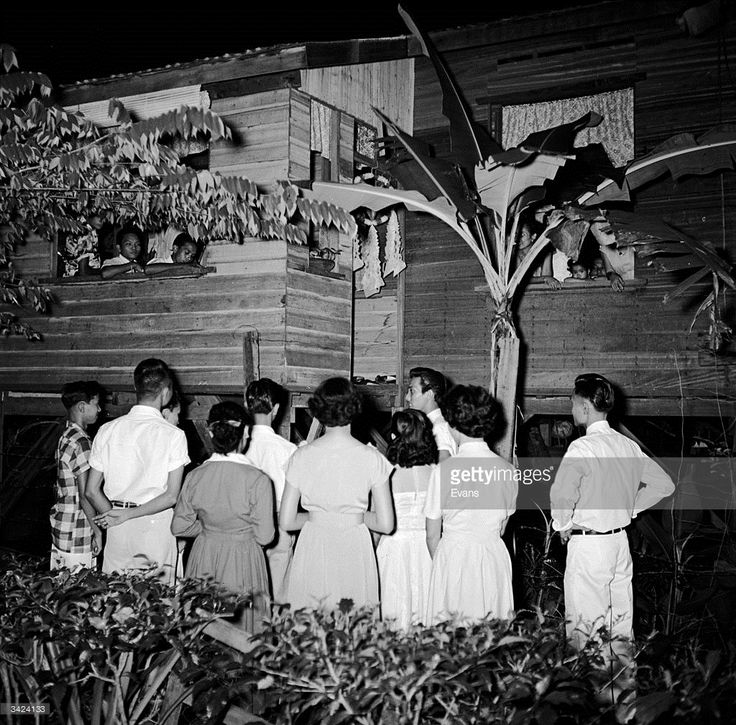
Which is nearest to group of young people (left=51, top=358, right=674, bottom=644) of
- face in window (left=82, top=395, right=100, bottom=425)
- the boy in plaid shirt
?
the boy in plaid shirt

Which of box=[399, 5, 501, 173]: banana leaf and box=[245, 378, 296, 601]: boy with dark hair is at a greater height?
box=[399, 5, 501, 173]: banana leaf

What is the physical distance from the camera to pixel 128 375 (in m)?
9.84

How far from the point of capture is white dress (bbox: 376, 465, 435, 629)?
4922 millimetres

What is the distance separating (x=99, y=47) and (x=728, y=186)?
1125 centimetres

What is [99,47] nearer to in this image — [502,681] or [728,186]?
[728,186]

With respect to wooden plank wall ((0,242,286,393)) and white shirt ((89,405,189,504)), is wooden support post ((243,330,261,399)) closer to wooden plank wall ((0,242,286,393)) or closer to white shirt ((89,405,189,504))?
wooden plank wall ((0,242,286,393))

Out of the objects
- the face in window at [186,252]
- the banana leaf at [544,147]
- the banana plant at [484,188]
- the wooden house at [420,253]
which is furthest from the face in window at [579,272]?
the face in window at [186,252]

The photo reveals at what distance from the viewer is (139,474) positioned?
5.18m

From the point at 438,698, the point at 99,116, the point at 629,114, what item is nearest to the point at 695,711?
the point at 438,698

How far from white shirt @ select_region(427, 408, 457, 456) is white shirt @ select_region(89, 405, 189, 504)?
1.88 m

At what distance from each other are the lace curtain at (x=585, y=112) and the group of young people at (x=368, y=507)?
510cm

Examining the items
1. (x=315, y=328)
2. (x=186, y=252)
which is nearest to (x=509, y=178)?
(x=315, y=328)

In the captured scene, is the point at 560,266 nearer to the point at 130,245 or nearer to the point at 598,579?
the point at 598,579

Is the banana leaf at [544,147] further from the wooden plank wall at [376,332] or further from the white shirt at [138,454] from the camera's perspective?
the wooden plank wall at [376,332]
